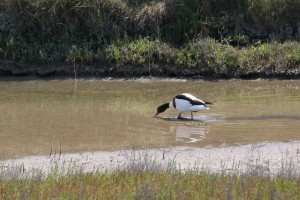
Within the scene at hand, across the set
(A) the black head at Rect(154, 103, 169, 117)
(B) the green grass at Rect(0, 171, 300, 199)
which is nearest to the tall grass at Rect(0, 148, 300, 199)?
(B) the green grass at Rect(0, 171, 300, 199)

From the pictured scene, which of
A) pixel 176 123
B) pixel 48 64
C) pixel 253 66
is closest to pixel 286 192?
pixel 176 123

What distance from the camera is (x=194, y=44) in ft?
65.8

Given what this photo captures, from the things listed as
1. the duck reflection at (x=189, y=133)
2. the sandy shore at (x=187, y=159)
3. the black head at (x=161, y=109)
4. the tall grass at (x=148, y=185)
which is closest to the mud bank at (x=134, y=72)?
the black head at (x=161, y=109)

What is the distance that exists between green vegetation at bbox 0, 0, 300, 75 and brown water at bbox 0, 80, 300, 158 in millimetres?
964

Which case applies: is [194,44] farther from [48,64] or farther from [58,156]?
[58,156]

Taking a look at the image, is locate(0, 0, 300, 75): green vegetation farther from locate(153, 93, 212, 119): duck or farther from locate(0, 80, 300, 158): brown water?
locate(153, 93, 212, 119): duck

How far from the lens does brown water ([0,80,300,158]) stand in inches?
490

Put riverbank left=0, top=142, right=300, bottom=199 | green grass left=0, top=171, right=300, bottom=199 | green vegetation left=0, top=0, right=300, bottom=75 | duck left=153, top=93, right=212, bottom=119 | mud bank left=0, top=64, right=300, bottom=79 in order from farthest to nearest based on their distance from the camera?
green vegetation left=0, top=0, right=300, bottom=75
mud bank left=0, top=64, right=300, bottom=79
duck left=153, top=93, right=212, bottom=119
riverbank left=0, top=142, right=300, bottom=199
green grass left=0, top=171, right=300, bottom=199

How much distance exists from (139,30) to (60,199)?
14.0m

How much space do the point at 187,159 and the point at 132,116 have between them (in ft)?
13.2

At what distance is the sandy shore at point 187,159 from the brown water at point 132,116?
20.4 inches

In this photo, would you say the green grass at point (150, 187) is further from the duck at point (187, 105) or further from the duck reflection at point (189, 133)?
the duck at point (187, 105)

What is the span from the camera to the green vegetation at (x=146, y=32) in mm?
19969

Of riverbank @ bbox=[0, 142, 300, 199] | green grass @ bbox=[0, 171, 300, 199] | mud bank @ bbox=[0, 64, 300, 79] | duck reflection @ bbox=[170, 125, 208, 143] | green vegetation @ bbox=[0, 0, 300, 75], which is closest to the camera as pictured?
green grass @ bbox=[0, 171, 300, 199]
